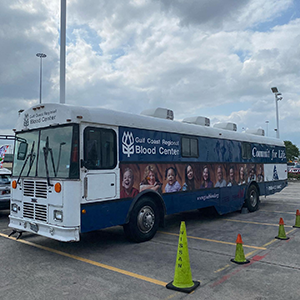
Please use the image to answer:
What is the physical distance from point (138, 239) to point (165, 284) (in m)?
2.48

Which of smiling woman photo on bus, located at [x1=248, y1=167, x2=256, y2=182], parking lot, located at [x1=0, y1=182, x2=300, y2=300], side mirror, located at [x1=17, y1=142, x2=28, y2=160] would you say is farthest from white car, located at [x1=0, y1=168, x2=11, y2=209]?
smiling woman photo on bus, located at [x1=248, y1=167, x2=256, y2=182]

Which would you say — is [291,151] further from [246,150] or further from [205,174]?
[205,174]

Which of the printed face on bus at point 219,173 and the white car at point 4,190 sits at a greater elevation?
the printed face on bus at point 219,173

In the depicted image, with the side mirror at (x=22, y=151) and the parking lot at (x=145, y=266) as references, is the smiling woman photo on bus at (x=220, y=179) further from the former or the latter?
the side mirror at (x=22, y=151)

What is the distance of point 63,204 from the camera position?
19.3 feet

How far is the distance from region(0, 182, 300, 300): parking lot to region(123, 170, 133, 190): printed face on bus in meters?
1.34

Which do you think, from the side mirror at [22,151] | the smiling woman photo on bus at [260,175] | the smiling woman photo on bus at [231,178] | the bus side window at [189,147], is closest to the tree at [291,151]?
the smiling woman photo on bus at [260,175]

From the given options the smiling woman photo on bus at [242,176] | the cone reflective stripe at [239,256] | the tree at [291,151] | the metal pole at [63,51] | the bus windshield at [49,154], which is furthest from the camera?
the tree at [291,151]

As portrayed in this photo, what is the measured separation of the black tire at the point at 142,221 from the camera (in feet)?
23.4

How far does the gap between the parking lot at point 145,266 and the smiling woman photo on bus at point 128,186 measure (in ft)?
3.80

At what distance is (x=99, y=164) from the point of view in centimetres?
647

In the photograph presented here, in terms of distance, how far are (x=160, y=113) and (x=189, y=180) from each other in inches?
80.7

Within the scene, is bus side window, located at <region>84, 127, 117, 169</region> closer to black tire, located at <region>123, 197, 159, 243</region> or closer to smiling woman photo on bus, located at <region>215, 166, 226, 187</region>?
black tire, located at <region>123, 197, 159, 243</region>

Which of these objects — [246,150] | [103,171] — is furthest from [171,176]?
[246,150]
